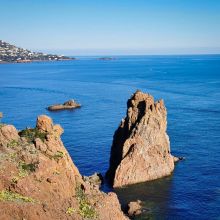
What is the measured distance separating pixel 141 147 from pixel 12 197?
4473 centimetres

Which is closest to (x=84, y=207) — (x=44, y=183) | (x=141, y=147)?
(x=44, y=183)

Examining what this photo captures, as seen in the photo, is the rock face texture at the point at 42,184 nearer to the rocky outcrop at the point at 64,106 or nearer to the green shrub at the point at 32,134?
the green shrub at the point at 32,134

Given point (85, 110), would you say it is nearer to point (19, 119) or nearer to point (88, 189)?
point (19, 119)

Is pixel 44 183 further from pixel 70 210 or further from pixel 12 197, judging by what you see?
pixel 12 197

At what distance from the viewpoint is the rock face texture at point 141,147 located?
75.9 m

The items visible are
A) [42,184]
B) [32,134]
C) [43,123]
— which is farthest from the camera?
[43,123]

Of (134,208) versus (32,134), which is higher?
(32,134)

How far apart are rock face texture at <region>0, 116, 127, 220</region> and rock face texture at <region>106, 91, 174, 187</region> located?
30.3m

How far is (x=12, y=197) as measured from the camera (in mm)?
35344

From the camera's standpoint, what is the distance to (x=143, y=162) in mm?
77188

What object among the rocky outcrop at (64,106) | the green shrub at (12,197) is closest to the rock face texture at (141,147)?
the green shrub at (12,197)

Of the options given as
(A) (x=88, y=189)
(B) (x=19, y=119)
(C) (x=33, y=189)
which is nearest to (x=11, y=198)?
(C) (x=33, y=189)

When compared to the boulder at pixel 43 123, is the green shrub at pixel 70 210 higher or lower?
lower

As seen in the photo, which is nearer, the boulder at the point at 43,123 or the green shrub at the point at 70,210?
the green shrub at the point at 70,210
